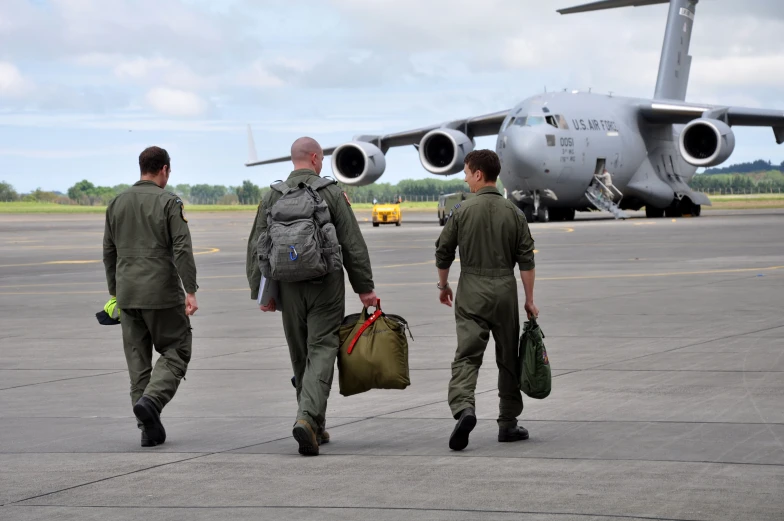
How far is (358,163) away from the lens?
157ft

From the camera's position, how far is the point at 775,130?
47.1 meters

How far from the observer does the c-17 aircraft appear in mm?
41500

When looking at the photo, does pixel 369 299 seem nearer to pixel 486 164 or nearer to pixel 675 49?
pixel 486 164

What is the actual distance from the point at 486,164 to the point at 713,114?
39195mm

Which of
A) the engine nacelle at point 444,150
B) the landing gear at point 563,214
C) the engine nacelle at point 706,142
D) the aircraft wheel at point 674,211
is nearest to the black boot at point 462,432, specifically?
the engine nacelle at point 706,142

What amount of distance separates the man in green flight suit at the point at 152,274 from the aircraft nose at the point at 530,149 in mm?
33850

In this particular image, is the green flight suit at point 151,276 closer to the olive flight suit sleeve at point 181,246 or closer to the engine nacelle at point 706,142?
the olive flight suit sleeve at point 181,246

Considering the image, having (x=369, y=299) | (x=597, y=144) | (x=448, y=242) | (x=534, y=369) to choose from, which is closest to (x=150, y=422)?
(x=369, y=299)

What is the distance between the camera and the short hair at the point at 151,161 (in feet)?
24.5

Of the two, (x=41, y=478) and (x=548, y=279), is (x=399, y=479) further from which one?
(x=548, y=279)

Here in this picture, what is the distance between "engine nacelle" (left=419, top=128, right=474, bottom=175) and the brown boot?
38559 millimetres

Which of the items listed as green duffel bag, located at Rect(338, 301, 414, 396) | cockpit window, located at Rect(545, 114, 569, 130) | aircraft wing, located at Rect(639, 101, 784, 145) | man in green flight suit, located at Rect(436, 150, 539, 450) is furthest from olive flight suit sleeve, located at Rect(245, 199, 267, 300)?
aircraft wing, located at Rect(639, 101, 784, 145)

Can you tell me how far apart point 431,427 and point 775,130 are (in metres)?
42.9

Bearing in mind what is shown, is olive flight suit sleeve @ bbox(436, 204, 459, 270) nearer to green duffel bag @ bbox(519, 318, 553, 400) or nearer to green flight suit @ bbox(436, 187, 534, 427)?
green flight suit @ bbox(436, 187, 534, 427)
